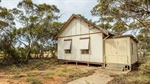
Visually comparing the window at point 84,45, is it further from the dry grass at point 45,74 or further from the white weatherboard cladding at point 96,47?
the dry grass at point 45,74

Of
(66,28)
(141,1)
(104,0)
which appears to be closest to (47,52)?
(66,28)

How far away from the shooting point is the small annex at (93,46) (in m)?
12.5

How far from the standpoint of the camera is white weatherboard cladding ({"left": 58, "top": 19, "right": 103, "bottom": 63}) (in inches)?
559

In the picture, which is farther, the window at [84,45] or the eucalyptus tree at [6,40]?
the eucalyptus tree at [6,40]

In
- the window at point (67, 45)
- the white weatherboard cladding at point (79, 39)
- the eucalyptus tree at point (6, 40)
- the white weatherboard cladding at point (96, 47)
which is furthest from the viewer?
the window at point (67, 45)

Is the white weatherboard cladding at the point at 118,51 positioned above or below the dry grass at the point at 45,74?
above

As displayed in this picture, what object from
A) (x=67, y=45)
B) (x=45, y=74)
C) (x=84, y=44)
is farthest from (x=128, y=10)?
(x=67, y=45)

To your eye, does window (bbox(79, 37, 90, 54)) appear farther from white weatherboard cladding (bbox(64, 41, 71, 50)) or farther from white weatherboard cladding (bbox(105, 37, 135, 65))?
white weatherboard cladding (bbox(105, 37, 135, 65))

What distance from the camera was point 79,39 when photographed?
15.8m

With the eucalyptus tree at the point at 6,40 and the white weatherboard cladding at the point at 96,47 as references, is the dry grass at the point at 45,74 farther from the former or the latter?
the eucalyptus tree at the point at 6,40

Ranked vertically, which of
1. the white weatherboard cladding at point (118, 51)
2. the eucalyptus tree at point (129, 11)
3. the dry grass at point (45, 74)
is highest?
the eucalyptus tree at point (129, 11)

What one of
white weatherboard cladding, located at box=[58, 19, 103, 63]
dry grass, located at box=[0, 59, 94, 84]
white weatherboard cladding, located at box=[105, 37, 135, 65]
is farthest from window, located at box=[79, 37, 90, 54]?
dry grass, located at box=[0, 59, 94, 84]

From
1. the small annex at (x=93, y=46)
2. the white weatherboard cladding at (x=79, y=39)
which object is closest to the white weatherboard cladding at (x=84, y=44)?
the small annex at (x=93, y=46)

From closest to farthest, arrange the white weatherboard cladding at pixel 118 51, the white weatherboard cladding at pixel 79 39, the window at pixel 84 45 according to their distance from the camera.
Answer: the white weatherboard cladding at pixel 118 51, the white weatherboard cladding at pixel 79 39, the window at pixel 84 45
